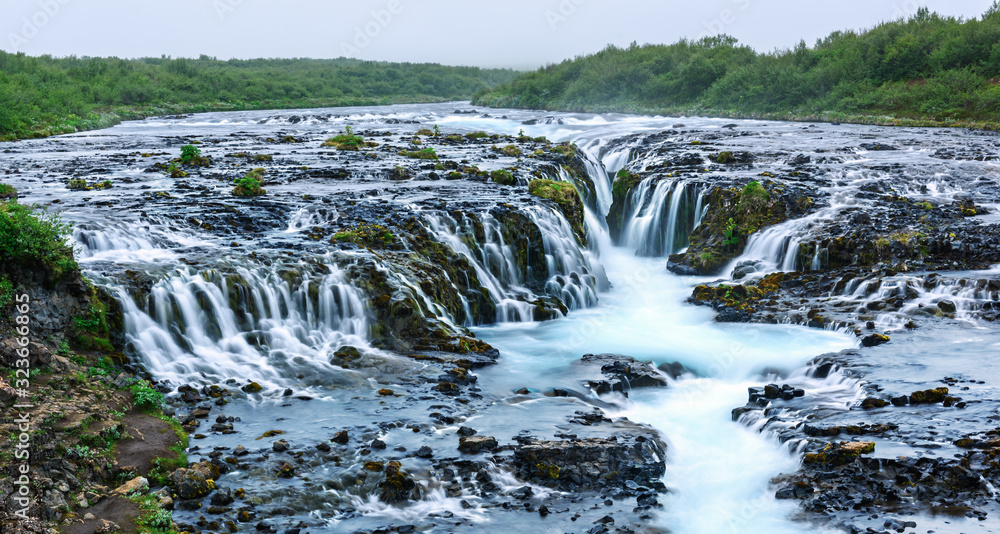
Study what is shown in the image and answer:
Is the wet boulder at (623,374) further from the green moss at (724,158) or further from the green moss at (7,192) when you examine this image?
the green moss at (724,158)

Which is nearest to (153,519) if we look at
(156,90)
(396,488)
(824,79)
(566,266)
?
(396,488)

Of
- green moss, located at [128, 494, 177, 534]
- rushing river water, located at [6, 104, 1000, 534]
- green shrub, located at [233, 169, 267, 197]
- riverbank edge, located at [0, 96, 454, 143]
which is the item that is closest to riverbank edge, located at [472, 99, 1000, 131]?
rushing river water, located at [6, 104, 1000, 534]

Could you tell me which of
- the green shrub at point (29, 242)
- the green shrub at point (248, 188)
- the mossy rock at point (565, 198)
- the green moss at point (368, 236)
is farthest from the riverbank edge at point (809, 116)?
the green shrub at point (29, 242)

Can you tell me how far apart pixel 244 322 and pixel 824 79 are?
5570 centimetres

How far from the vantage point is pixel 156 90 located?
72.1 meters

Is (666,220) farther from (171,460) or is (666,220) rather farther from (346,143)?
(171,460)

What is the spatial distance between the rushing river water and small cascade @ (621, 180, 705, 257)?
417mm

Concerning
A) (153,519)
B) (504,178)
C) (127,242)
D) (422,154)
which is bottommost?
(153,519)

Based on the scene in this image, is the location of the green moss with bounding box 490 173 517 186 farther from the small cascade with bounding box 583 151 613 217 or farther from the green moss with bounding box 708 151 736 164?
the green moss with bounding box 708 151 736 164

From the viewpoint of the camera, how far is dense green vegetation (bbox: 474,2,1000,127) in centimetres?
4684

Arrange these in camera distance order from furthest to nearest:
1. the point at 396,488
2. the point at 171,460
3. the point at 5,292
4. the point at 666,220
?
1. the point at 666,220
2. the point at 5,292
3. the point at 171,460
4. the point at 396,488

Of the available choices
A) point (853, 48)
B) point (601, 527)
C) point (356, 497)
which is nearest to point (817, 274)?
point (601, 527)

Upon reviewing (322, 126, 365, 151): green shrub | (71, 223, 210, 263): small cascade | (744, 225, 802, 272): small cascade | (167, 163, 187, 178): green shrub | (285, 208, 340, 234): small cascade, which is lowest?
(744, 225, 802, 272): small cascade

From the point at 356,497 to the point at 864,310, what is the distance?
12526mm
